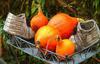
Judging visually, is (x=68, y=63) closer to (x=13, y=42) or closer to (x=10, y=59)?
(x=13, y=42)

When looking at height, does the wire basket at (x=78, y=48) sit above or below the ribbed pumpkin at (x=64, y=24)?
below

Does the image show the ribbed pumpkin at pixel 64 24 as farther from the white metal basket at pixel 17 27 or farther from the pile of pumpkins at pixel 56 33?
the white metal basket at pixel 17 27

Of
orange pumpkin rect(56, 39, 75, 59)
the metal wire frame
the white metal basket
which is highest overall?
the white metal basket

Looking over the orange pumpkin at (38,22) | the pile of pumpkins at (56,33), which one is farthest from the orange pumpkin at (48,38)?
the orange pumpkin at (38,22)

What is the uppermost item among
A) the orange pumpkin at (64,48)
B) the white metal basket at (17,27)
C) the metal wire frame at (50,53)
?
the white metal basket at (17,27)

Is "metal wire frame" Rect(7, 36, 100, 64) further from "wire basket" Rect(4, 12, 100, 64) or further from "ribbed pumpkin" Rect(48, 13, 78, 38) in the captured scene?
"ribbed pumpkin" Rect(48, 13, 78, 38)

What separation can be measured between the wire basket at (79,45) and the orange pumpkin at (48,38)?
0.03 metres

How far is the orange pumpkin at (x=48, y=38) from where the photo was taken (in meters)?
1.37

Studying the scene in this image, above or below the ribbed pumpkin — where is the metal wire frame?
below

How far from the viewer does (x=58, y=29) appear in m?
1.45

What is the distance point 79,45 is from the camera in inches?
56.2

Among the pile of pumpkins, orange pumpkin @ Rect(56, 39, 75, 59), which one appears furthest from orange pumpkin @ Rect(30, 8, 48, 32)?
orange pumpkin @ Rect(56, 39, 75, 59)

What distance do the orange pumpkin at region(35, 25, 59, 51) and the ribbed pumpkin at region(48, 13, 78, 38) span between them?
0.15 ft

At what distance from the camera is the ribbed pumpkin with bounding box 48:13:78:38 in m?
1.46
